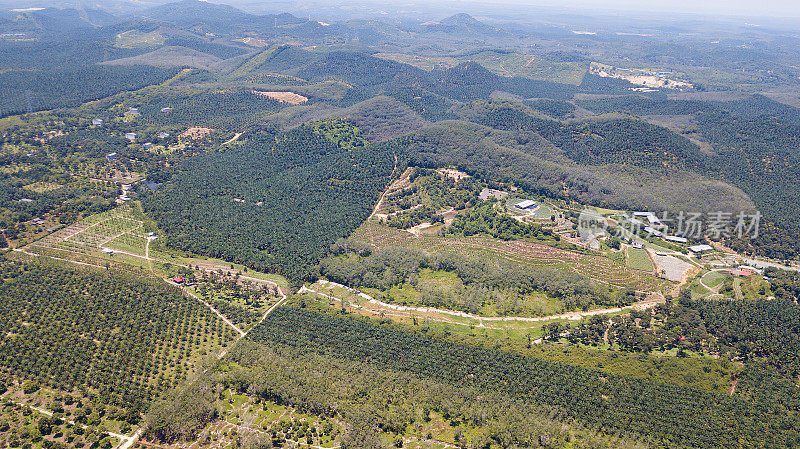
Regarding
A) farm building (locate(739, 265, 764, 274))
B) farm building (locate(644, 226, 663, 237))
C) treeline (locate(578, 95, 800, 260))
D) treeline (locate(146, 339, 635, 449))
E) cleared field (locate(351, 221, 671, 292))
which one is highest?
treeline (locate(578, 95, 800, 260))

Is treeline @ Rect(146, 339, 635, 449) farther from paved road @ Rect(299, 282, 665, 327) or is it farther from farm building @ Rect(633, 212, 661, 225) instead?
farm building @ Rect(633, 212, 661, 225)

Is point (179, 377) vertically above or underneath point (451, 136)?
underneath

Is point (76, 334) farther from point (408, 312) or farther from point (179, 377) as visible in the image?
point (408, 312)

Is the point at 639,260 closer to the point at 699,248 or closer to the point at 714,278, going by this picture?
the point at 714,278

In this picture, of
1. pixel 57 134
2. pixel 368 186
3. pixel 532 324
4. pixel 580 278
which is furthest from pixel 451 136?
pixel 57 134

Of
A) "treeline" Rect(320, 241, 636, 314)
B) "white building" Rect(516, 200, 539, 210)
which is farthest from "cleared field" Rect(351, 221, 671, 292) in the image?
"white building" Rect(516, 200, 539, 210)

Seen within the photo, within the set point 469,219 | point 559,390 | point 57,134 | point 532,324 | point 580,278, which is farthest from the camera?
point 57,134

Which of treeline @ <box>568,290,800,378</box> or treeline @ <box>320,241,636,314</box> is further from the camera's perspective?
treeline @ <box>320,241,636,314</box>
